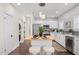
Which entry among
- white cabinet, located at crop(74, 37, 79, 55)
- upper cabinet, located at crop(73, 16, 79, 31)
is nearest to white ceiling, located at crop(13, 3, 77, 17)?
upper cabinet, located at crop(73, 16, 79, 31)

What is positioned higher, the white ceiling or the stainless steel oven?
the white ceiling

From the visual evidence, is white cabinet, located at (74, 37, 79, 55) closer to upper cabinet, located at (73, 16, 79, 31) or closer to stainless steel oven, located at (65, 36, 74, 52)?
stainless steel oven, located at (65, 36, 74, 52)

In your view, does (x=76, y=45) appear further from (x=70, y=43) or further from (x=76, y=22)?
(x=76, y=22)

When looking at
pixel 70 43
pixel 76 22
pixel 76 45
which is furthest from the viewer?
pixel 76 22

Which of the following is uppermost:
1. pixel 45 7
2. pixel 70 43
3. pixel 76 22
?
pixel 45 7

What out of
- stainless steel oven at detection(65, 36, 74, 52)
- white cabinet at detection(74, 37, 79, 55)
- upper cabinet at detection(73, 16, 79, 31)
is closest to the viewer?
white cabinet at detection(74, 37, 79, 55)

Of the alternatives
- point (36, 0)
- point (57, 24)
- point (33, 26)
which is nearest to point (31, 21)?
point (33, 26)

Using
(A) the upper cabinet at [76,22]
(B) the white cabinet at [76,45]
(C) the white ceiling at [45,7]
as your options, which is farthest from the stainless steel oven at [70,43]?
(C) the white ceiling at [45,7]

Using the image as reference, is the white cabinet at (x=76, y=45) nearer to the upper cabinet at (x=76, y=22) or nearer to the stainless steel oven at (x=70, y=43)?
the stainless steel oven at (x=70, y=43)

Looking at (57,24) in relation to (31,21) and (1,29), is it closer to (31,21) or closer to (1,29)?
(31,21)

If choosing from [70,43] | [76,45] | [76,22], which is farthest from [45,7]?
[76,45]
